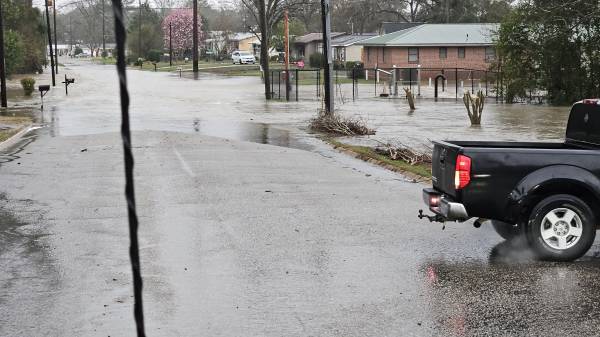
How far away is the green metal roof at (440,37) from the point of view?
73938mm

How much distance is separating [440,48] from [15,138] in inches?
2133

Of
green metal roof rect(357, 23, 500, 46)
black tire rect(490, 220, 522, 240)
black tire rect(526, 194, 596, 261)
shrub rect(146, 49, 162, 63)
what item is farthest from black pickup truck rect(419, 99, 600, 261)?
shrub rect(146, 49, 162, 63)

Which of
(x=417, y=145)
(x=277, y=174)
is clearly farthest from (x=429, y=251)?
(x=417, y=145)

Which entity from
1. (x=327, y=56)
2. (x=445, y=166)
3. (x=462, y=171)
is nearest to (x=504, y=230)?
(x=445, y=166)

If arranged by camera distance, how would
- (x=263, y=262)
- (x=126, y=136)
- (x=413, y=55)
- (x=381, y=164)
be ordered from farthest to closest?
(x=413, y=55) → (x=381, y=164) → (x=263, y=262) → (x=126, y=136)

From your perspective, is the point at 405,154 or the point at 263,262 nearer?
the point at 263,262

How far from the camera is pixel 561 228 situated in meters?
9.45

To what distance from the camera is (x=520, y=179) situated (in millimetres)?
9375

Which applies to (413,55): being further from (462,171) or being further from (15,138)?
(462,171)

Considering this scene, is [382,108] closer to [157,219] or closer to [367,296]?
[157,219]

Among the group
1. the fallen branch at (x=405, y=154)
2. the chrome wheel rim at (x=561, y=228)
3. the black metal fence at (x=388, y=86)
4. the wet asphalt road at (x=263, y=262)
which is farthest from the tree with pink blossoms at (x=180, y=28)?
the chrome wheel rim at (x=561, y=228)

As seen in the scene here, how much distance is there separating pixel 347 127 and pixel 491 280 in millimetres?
18203

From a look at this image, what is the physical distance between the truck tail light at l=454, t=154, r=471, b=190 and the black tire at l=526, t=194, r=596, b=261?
31.7 inches

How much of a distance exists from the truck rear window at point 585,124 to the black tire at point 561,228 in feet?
4.73
